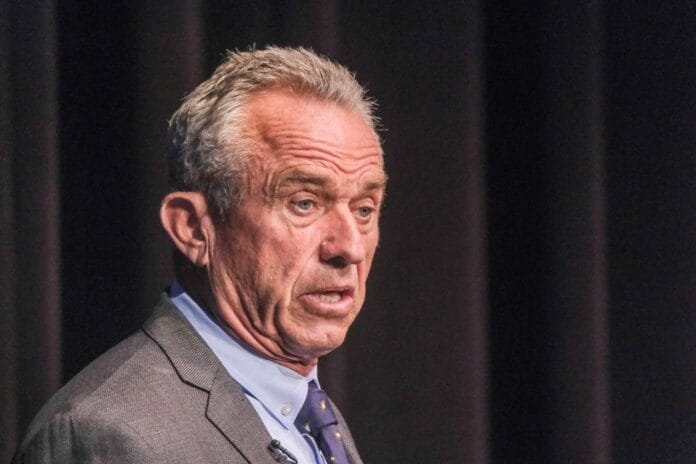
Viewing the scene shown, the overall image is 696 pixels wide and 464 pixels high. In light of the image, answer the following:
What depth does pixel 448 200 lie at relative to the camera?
204 cm

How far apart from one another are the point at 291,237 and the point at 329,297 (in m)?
0.11

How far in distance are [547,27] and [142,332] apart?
124 centimetres

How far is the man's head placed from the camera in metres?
1.29

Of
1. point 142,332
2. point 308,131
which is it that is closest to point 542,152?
point 308,131

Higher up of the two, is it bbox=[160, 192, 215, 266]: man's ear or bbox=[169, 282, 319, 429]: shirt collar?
bbox=[160, 192, 215, 266]: man's ear

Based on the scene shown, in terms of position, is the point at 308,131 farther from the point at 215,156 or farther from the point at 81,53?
the point at 81,53

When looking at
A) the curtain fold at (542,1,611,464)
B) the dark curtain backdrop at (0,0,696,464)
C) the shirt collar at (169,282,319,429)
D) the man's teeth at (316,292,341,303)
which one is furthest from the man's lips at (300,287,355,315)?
the curtain fold at (542,1,611,464)

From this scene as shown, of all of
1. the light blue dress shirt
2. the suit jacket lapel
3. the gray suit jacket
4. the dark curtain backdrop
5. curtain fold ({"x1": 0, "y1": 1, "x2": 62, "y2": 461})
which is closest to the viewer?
the gray suit jacket

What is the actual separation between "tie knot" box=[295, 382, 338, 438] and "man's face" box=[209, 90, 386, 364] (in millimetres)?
77

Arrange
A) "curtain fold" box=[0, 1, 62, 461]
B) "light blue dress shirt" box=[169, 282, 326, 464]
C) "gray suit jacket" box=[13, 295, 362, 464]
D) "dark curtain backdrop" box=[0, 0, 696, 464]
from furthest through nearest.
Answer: "dark curtain backdrop" box=[0, 0, 696, 464] < "curtain fold" box=[0, 1, 62, 461] < "light blue dress shirt" box=[169, 282, 326, 464] < "gray suit jacket" box=[13, 295, 362, 464]

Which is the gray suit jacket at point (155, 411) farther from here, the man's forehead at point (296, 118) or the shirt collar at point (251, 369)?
the man's forehead at point (296, 118)

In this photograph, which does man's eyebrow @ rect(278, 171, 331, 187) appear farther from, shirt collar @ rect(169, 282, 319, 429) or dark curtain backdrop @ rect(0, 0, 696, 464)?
dark curtain backdrop @ rect(0, 0, 696, 464)

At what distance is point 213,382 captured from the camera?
4.04 ft

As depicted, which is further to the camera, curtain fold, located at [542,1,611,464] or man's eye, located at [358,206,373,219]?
curtain fold, located at [542,1,611,464]
